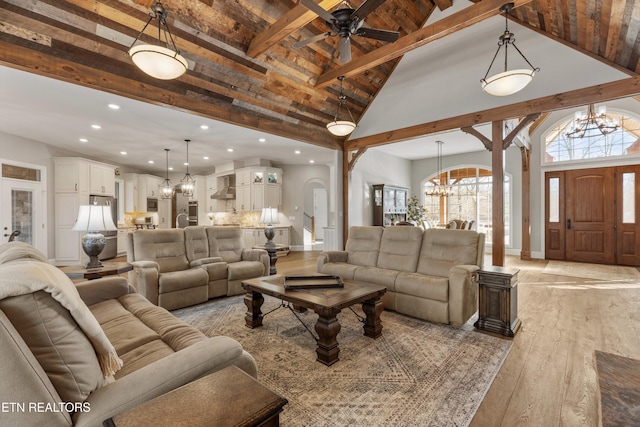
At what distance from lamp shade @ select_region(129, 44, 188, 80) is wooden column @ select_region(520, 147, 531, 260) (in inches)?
321

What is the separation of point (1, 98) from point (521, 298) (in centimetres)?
792

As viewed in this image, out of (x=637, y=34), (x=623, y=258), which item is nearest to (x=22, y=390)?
(x=637, y=34)

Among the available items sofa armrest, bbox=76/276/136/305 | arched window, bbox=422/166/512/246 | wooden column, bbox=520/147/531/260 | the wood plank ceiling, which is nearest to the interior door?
wooden column, bbox=520/147/531/260

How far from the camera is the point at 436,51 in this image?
5.48 m

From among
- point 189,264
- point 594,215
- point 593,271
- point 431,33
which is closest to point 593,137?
point 594,215

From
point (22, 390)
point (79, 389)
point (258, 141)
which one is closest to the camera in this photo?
point (22, 390)

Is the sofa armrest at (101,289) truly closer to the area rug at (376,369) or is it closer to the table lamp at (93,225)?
the table lamp at (93,225)

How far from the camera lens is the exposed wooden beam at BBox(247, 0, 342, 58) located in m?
3.23

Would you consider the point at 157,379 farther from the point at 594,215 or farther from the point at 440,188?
the point at 594,215

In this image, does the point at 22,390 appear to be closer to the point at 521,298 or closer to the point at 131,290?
the point at 131,290

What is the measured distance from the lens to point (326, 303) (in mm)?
2463

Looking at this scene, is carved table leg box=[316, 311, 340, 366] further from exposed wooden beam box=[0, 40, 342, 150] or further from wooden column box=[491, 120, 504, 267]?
exposed wooden beam box=[0, 40, 342, 150]

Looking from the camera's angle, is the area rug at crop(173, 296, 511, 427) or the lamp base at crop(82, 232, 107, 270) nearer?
the area rug at crop(173, 296, 511, 427)

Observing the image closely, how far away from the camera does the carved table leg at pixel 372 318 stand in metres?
2.90
